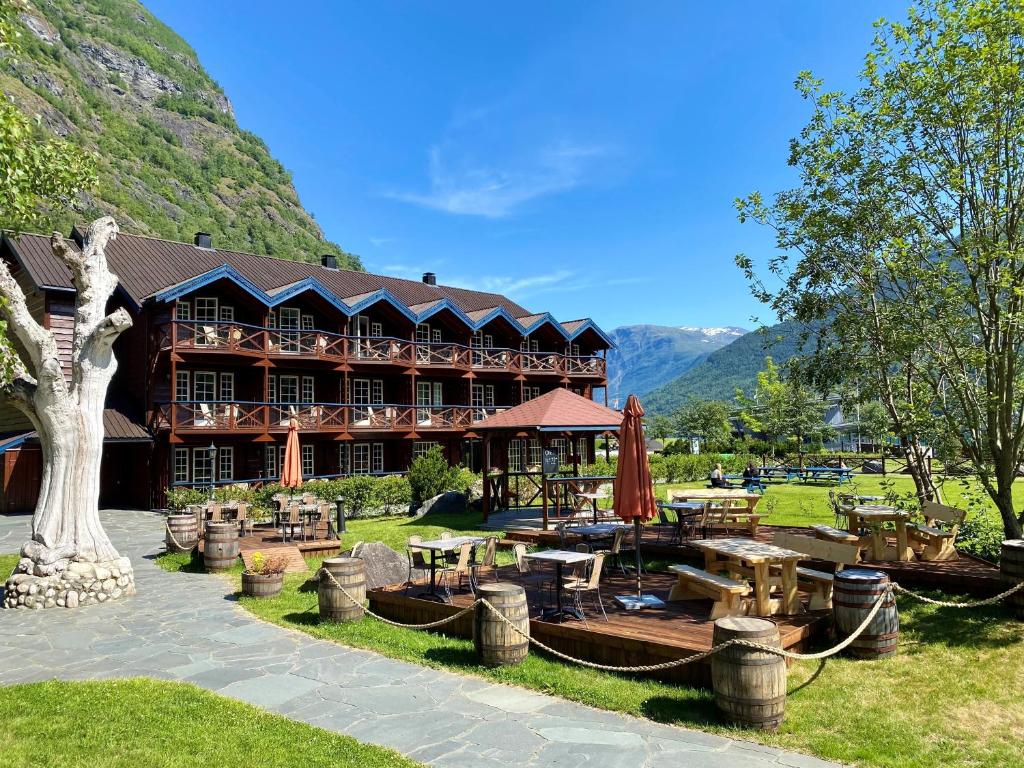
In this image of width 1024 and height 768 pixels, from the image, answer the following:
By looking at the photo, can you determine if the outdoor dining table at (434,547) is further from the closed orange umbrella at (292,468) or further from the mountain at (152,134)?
the mountain at (152,134)

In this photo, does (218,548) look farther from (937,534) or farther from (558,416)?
(937,534)

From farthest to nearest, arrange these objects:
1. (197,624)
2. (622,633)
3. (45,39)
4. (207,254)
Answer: (45,39) < (207,254) < (197,624) < (622,633)

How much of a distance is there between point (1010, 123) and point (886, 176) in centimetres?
166

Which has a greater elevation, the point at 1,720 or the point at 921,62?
the point at 921,62

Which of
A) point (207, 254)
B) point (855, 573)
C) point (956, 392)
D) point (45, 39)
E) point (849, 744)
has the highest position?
point (45, 39)

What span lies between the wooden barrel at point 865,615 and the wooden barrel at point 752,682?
2039 mm

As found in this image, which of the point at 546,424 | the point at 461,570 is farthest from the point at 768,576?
the point at 546,424

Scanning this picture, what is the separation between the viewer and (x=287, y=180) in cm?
9119

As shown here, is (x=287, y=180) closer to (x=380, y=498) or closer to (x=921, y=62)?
(x=380, y=498)

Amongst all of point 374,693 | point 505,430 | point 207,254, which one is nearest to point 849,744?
point 374,693

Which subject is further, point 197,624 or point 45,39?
point 45,39

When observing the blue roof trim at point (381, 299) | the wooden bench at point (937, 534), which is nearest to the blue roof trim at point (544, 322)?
the blue roof trim at point (381, 299)

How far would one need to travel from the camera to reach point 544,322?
35.2m

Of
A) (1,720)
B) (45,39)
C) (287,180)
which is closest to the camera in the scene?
(1,720)
